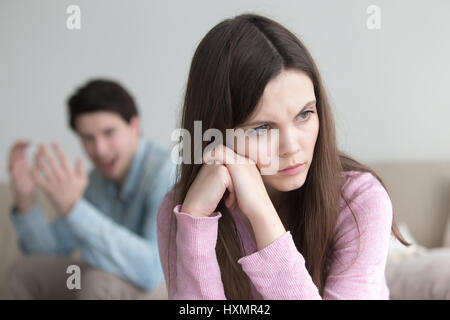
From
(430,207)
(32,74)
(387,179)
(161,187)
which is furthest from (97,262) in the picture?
(430,207)

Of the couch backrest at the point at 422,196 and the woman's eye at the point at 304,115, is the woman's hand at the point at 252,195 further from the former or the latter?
the couch backrest at the point at 422,196

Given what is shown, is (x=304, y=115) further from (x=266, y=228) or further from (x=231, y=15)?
(x=231, y=15)

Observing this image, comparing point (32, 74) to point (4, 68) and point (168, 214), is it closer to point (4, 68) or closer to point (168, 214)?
point (4, 68)

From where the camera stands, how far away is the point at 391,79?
3.51 feet

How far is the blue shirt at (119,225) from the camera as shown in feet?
4.02

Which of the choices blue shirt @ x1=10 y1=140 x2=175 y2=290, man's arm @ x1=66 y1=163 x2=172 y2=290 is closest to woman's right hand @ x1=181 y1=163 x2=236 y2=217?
blue shirt @ x1=10 y1=140 x2=175 y2=290

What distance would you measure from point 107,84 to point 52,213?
53 cm

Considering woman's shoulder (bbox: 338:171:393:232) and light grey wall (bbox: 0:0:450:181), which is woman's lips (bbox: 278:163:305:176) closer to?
woman's shoulder (bbox: 338:171:393:232)

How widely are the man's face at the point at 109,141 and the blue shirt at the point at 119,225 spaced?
5 cm

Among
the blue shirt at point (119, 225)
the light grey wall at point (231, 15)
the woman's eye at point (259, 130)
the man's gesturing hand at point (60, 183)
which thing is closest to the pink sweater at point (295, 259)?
the woman's eye at point (259, 130)

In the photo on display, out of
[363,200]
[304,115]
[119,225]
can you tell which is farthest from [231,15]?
[119,225]

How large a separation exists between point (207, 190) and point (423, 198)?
1.11m

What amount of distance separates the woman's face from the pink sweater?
0.09m

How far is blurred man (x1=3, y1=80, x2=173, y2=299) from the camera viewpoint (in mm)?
1223
